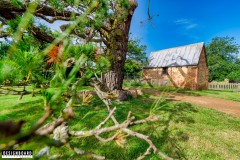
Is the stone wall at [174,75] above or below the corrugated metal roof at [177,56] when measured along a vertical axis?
below

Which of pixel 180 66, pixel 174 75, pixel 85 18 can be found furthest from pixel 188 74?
pixel 85 18

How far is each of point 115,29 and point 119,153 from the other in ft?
14.9

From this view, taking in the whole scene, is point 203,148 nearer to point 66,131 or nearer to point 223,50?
point 66,131

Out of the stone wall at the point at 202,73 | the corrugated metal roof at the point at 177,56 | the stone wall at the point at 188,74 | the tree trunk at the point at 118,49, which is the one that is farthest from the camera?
the corrugated metal roof at the point at 177,56

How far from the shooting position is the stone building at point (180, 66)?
19.6 m

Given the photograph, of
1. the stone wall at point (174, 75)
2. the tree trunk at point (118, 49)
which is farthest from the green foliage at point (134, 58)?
the tree trunk at point (118, 49)

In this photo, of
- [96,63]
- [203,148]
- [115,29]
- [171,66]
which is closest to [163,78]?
[171,66]

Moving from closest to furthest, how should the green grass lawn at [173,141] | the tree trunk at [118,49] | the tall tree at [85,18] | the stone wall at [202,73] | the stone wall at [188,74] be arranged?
the tall tree at [85,18]
the green grass lawn at [173,141]
the tree trunk at [118,49]
the stone wall at [188,74]
the stone wall at [202,73]

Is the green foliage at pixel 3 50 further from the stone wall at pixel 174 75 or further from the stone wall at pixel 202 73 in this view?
the stone wall at pixel 202 73

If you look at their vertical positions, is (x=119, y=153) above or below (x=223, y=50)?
below

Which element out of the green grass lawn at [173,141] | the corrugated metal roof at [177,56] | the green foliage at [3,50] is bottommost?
the green grass lawn at [173,141]

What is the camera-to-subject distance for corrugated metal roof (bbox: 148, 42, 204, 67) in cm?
2019

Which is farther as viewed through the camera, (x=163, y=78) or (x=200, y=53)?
(x=163, y=78)

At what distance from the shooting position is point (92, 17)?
3355 mm
